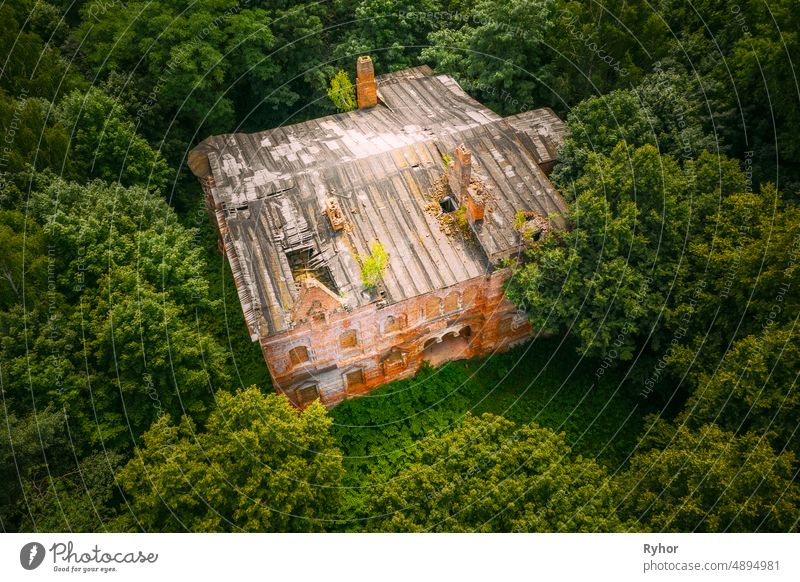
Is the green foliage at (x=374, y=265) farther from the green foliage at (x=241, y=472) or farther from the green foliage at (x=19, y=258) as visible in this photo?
the green foliage at (x=19, y=258)

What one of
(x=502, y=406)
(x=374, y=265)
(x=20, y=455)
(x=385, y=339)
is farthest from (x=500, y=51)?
(x=20, y=455)

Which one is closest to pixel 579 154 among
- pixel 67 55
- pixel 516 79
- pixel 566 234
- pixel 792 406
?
pixel 566 234

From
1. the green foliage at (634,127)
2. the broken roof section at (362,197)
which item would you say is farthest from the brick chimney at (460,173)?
the green foliage at (634,127)

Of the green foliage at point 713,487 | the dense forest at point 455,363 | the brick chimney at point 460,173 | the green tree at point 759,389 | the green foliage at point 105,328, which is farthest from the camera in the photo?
the brick chimney at point 460,173

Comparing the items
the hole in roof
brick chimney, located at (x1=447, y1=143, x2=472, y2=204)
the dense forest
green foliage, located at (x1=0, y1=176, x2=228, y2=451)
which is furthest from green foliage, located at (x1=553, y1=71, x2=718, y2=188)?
green foliage, located at (x1=0, y1=176, x2=228, y2=451)

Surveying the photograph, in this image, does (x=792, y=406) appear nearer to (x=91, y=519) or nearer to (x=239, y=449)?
(x=239, y=449)
